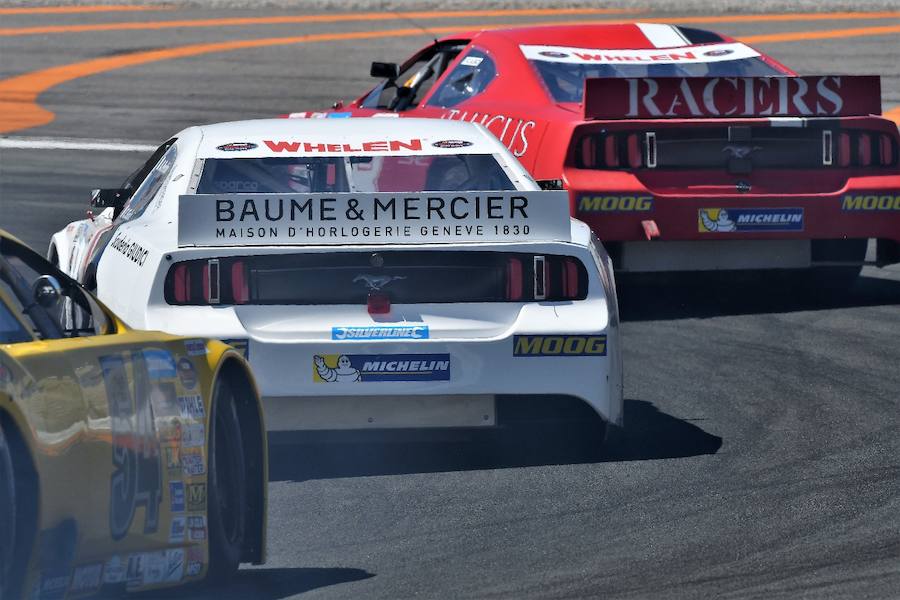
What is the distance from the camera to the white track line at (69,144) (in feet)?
57.1

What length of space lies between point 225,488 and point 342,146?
2.73 metres

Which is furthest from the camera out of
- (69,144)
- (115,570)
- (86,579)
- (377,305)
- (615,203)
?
(69,144)

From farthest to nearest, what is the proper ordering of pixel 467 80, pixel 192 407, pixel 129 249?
pixel 467 80
pixel 129 249
pixel 192 407

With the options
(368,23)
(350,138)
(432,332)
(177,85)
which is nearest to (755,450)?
(432,332)

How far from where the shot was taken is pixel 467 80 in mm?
11828

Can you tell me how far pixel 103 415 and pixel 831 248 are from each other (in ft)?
22.4

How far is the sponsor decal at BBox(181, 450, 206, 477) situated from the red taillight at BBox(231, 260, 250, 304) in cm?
180

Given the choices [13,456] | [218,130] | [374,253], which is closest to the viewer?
[13,456]

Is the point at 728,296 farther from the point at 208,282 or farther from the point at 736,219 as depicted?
the point at 208,282

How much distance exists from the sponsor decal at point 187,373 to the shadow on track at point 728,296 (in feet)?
18.1

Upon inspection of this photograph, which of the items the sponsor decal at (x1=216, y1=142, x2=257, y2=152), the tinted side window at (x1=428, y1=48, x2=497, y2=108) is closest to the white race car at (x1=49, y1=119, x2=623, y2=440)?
the sponsor decal at (x1=216, y1=142, x2=257, y2=152)

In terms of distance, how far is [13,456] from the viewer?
4031 mm

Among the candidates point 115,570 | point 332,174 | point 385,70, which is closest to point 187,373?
point 115,570

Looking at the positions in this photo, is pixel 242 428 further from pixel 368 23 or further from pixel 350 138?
pixel 368 23
